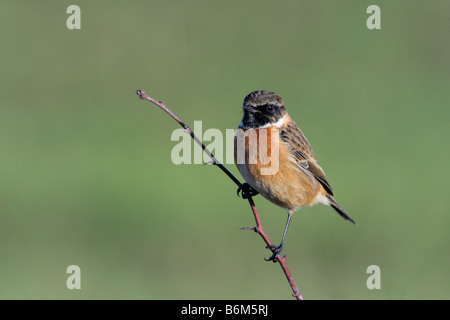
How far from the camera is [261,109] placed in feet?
18.4

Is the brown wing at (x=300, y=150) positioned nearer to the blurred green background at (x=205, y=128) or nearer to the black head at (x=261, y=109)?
the black head at (x=261, y=109)

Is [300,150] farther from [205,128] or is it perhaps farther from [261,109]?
[205,128]

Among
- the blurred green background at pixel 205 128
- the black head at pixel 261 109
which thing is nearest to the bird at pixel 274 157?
the black head at pixel 261 109

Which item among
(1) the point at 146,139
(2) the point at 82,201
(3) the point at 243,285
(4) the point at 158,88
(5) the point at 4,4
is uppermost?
(5) the point at 4,4

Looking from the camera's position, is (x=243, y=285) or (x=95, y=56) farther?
(x=95, y=56)

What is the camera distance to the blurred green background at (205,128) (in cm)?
870

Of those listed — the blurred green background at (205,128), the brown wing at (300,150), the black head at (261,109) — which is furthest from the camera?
the blurred green background at (205,128)

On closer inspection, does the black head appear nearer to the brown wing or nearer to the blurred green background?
the brown wing

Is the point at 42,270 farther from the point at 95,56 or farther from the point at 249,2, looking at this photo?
the point at 249,2

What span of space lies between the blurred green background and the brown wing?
81.1 inches

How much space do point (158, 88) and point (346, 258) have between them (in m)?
5.18

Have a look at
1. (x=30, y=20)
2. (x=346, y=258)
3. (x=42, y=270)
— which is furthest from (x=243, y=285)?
(x=30, y=20)

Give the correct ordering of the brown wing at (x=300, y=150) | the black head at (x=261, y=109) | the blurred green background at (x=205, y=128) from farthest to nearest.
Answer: the blurred green background at (x=205, y=128), the brown wing at (x=300, y=150), the black head at (x=261, y=109)

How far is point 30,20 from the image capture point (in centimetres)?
1370
